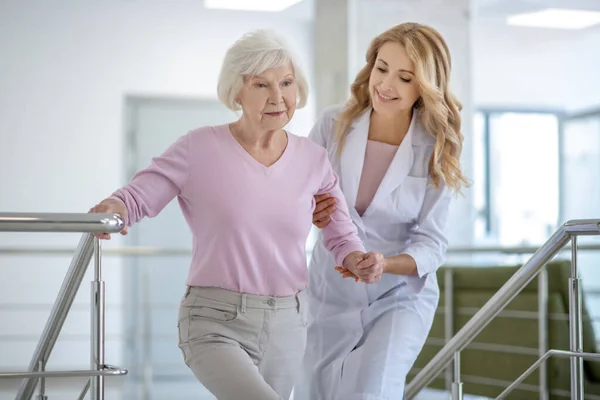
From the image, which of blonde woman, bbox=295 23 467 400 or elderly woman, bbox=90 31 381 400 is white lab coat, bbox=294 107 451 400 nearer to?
blonde woman, bbox=295 23 467 400

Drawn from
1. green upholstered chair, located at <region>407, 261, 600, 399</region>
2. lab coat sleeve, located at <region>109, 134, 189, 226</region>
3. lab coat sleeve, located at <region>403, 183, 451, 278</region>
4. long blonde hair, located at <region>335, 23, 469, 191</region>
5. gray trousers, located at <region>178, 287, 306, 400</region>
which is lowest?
green upholstered chair, located at <region>407, 261, 600, 399</region>

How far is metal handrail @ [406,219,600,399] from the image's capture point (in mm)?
2193

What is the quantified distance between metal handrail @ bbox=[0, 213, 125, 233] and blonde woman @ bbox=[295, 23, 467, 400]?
94 cm

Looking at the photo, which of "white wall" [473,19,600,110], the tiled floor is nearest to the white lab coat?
the tiled floor

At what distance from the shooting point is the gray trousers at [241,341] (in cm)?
177

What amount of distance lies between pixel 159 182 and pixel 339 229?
1.64 feet

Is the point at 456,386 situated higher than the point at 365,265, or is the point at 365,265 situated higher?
the point at 365,265

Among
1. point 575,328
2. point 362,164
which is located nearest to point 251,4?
point 362,164

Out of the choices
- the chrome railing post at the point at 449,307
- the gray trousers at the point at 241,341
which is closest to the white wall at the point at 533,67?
the chrome railing post at the point at 449,307

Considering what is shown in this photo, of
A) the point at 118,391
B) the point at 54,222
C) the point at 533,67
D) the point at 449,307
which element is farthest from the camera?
the point at 533,67

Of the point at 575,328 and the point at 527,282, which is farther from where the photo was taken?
the point at 527,282

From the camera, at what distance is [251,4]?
7.02 m

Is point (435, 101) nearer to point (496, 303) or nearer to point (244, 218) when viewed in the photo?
point (496, 303)

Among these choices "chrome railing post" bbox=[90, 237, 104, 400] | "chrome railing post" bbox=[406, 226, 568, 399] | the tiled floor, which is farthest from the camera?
the tiled floor
